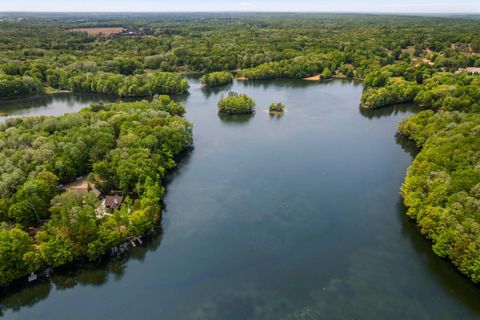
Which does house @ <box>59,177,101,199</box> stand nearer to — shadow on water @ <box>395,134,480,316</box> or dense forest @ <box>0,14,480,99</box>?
shadow on water @ <box>395,134,480,316</box>

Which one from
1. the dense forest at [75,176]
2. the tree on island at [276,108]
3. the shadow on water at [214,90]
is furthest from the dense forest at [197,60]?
the dense forest at [75,176]

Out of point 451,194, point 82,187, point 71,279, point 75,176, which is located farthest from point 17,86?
point 451,194

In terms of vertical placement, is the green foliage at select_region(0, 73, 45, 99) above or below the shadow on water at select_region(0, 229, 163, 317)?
above

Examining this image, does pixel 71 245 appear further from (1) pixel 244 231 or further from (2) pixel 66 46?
(2) pixel 66 46

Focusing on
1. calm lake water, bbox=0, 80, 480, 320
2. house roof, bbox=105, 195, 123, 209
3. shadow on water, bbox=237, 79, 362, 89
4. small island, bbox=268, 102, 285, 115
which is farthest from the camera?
shadow on water, bbox=237, 79, 362, 89

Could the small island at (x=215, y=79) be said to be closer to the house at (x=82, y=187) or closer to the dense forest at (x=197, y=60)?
the dense forest at (x=197, y=60)

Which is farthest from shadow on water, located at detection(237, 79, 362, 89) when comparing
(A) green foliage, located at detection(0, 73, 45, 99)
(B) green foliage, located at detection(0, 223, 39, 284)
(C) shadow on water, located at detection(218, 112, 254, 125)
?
(B) green foliage, located at detection(0, 223, 39, 284)

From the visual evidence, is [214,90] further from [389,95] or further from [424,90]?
[424,90]
